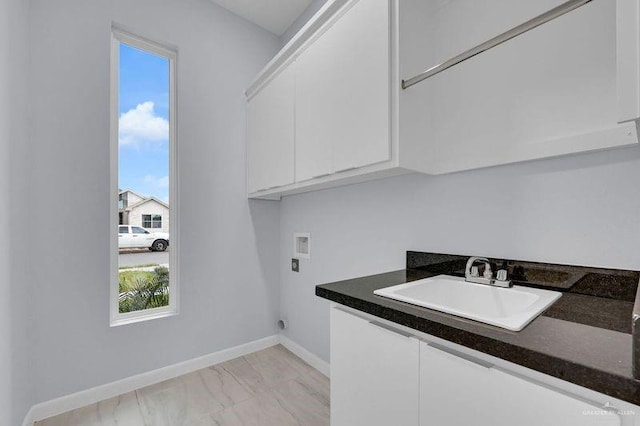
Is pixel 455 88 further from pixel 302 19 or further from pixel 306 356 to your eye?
pixel 306 356

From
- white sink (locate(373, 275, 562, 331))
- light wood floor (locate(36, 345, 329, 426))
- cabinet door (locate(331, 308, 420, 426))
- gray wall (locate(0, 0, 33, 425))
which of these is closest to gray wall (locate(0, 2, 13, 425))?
gray wall (locate(0, 0, 33, 425))

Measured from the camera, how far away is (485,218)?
1.26m

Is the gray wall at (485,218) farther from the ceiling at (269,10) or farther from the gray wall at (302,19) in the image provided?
the ceiling at (269,10)

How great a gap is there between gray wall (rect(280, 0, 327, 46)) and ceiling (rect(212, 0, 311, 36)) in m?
0.03

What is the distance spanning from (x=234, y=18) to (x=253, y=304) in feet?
8.07

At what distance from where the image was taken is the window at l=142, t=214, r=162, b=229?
2.09 meters

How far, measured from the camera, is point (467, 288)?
120cm

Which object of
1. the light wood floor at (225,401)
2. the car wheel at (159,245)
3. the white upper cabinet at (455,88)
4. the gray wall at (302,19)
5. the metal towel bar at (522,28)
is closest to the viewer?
the metal towel bar at (522,28)

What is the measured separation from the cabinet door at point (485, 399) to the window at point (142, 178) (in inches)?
76.6

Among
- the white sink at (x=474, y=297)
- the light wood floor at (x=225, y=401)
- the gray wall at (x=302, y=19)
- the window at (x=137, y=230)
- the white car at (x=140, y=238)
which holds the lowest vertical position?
the light wood floor at (x=225, y=401)

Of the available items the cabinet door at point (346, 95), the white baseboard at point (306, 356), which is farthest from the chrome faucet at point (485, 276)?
the white baseboard at point (306, 356)

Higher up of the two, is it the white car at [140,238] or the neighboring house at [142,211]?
the neighboring house at [142,211]

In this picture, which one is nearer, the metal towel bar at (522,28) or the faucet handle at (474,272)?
the metal towel bar at (522,28)

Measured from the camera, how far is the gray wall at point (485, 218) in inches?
37.4
